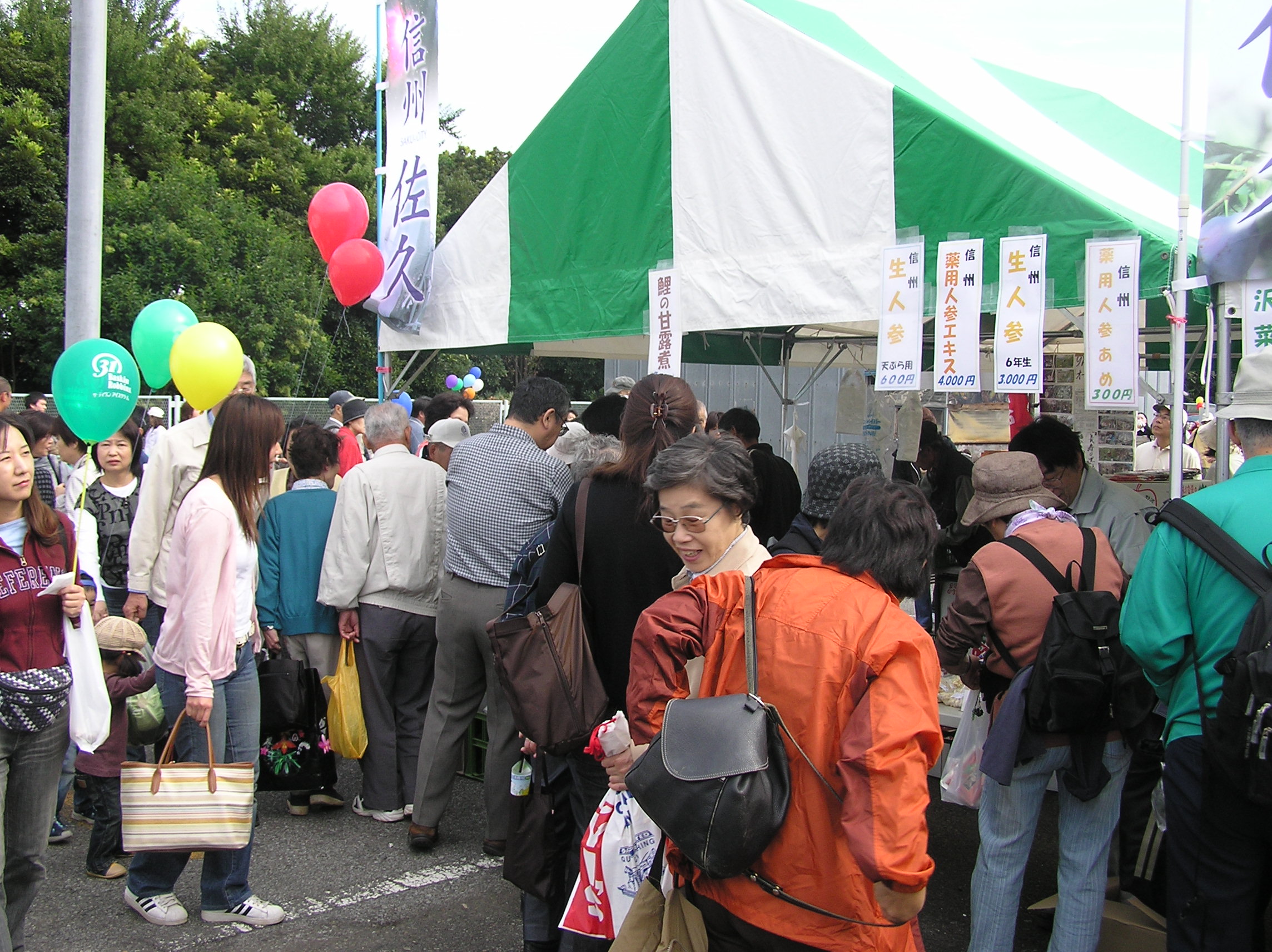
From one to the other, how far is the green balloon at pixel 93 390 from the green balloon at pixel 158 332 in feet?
6.07

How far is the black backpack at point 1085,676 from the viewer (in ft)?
9.00

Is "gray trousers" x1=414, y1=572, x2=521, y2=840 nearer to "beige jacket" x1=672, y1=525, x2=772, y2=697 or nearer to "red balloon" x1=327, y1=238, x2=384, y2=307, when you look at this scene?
"beige jacket" x1=672, y1=525, x2=772, y2=697

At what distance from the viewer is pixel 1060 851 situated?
2.94 meters

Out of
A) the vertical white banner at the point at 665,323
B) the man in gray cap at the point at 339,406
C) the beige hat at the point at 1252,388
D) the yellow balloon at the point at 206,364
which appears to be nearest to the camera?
the beige hat at the point at 1252,388

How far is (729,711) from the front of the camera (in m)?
1.73

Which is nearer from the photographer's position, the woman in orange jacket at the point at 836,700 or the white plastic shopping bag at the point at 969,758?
the woman in orange jacket at the point at 836,700

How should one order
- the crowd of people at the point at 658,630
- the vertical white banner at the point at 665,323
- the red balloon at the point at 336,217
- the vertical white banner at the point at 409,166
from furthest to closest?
1. the red balloon at the point at 336,217
2. the vertical white banner at the point at 409,166
3. the vertical white banner at the point at 665,323
4. the crowd of people at the point at 658,630

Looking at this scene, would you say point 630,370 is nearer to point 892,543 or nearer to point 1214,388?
point 1214,388

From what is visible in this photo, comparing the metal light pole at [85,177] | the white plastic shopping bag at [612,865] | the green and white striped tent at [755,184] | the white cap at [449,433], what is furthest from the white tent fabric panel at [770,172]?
the metal light pole at [85,177]

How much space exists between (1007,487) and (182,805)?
112 inches

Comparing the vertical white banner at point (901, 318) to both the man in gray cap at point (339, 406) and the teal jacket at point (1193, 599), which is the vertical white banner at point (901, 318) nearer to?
the teal jacket at point (1193, 599)

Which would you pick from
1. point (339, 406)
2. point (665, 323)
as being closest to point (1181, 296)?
point (665, 323)

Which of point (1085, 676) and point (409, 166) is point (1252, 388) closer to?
point (1085, 676)

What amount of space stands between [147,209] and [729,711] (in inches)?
768
